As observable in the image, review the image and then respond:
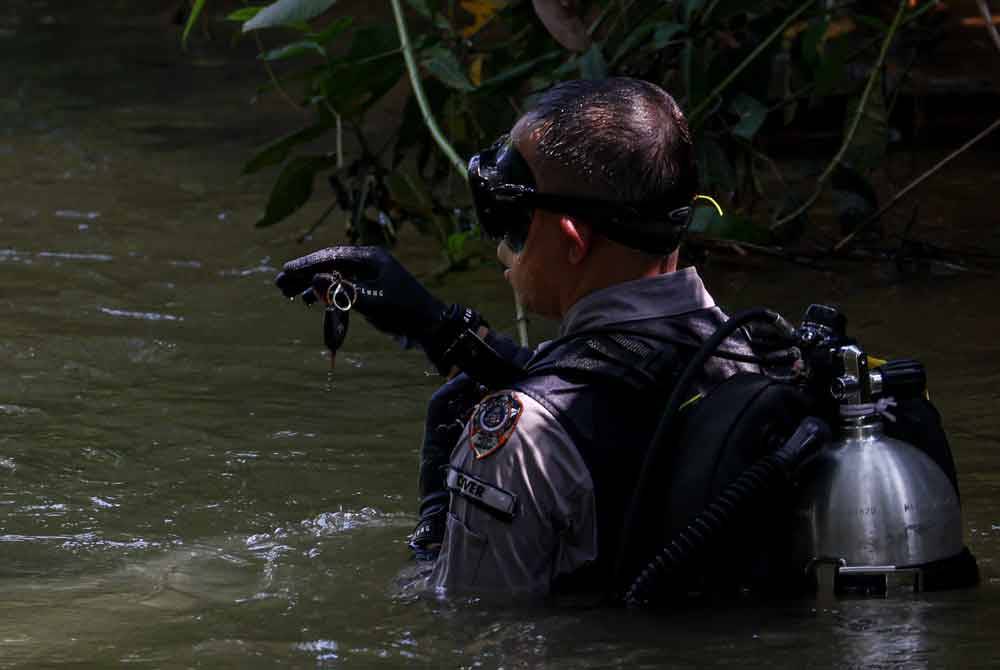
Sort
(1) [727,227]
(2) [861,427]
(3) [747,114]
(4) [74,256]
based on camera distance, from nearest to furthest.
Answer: (2) [861,427] → (1) [727,227] → (3) [747,114] → (4) [74,256]

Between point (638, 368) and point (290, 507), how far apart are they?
1.59 metres

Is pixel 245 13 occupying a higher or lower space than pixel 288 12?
higher

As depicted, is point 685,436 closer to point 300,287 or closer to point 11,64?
point 300,287

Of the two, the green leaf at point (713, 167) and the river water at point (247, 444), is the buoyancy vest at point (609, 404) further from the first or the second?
the green leaf at point (713, 167)

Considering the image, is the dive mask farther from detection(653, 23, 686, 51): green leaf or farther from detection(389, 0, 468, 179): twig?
detection(653, 23, 686, 51): green leaf

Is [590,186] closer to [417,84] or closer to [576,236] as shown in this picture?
[576,236]

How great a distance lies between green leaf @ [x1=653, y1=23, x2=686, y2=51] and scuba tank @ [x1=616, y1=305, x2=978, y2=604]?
2707 mm

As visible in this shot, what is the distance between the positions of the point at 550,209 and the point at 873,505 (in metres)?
0.69

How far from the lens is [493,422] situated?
263 centimetres

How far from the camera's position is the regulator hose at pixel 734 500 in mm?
2557

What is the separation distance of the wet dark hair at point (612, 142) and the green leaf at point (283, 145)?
2950 millimetres

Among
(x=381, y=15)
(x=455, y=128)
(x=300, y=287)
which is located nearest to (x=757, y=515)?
(x=300, y=287)

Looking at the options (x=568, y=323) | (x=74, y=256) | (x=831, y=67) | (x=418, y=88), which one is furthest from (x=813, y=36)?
(x=568, y=323)

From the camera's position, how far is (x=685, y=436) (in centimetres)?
265
